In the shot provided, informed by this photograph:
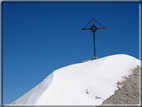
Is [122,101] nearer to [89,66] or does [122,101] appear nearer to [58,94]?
[58,94]

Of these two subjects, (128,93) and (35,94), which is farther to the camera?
(35,94)

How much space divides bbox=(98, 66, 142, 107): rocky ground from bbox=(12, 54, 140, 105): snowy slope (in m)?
0.67

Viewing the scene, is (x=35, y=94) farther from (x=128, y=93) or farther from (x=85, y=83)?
(x=128, y=93)

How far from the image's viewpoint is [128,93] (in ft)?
67.0

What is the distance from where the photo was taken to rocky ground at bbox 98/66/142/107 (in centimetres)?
1923

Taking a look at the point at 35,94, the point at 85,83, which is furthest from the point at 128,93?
the point at 35,94

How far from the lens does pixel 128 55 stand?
100 ft

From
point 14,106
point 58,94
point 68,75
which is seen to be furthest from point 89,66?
point 14,106

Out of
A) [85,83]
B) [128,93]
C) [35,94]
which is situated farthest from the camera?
[35,94]

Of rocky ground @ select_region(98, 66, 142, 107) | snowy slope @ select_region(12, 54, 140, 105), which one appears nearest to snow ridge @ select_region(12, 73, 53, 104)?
snowy slope @ select_region(12, 54, 140, 105)

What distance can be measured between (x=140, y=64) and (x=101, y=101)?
10.5 m

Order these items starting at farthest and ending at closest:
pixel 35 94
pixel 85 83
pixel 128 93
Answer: pixel 35 94 → pixel 85 83 → pixel 128 93

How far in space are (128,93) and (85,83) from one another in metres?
4.97

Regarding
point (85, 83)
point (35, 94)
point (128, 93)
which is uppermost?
point (85, 83)
